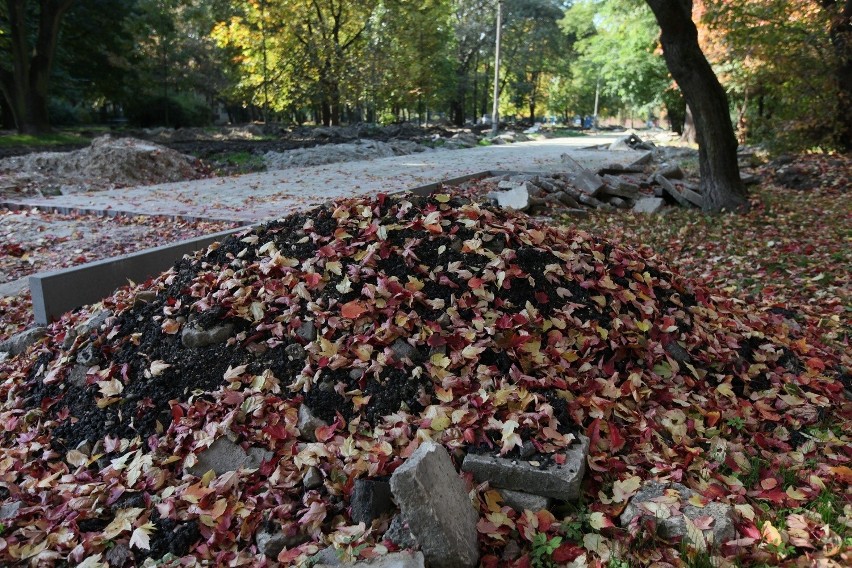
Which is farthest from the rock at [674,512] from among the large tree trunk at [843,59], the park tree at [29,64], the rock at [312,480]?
the park tree at [29,64]

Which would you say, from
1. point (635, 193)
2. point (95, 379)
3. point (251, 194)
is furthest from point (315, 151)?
point (95, 379)

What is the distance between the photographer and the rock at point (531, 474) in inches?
103

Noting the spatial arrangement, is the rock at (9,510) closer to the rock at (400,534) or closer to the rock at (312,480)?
the rock at (312,480)

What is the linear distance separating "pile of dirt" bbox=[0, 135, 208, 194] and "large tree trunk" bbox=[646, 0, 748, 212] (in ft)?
Result: 30.4

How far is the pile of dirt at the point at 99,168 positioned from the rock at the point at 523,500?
10769 mm

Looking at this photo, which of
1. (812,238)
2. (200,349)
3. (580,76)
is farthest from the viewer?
(580,76)

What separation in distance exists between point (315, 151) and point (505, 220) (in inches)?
547

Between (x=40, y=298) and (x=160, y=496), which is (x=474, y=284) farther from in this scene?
(x=40, y=298)

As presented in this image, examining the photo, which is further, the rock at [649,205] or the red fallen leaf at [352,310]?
the rock at [649,205]

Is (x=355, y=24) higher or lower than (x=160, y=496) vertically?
higher

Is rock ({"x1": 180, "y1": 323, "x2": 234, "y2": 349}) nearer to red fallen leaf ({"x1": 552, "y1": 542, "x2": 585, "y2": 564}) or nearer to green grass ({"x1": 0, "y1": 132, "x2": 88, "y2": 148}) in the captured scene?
red fallen leaf ({"x1": 552, "y1": 542, "x2": 585, "y2": 564})

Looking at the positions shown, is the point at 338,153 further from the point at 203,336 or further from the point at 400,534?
the point at 400,534

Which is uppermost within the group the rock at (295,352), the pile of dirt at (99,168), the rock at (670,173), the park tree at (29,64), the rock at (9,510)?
the park tree at (29,64)

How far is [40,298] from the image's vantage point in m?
4.76
